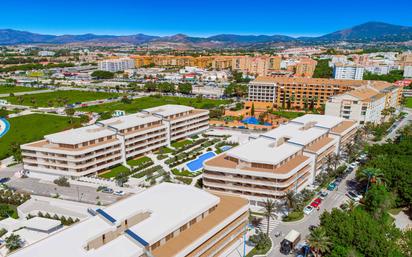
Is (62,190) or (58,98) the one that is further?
(58,98)

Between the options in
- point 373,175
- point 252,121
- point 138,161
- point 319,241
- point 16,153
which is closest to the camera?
point 319,241

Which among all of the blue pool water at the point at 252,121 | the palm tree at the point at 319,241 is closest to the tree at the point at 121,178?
the palm tree at the point at 319,241

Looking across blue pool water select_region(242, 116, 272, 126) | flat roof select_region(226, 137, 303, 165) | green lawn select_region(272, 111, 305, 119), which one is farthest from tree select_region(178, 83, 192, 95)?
flat roof select_region(226, 137, 303, 165)

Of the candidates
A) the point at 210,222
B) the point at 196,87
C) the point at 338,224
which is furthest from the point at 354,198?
the point at 196,87

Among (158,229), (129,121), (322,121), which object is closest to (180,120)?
(129,121)

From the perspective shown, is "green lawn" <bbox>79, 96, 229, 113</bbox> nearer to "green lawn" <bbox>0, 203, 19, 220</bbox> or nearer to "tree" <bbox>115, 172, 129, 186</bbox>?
"tree" <bbox>115, 172, 129, 186</bbox>

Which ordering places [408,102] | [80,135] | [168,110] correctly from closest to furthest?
[80,135] < [168,110] < [408,102]

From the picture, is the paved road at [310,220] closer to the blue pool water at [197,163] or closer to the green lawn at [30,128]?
the blue pool water at [197,163]

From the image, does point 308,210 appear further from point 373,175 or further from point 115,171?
point 115,171
